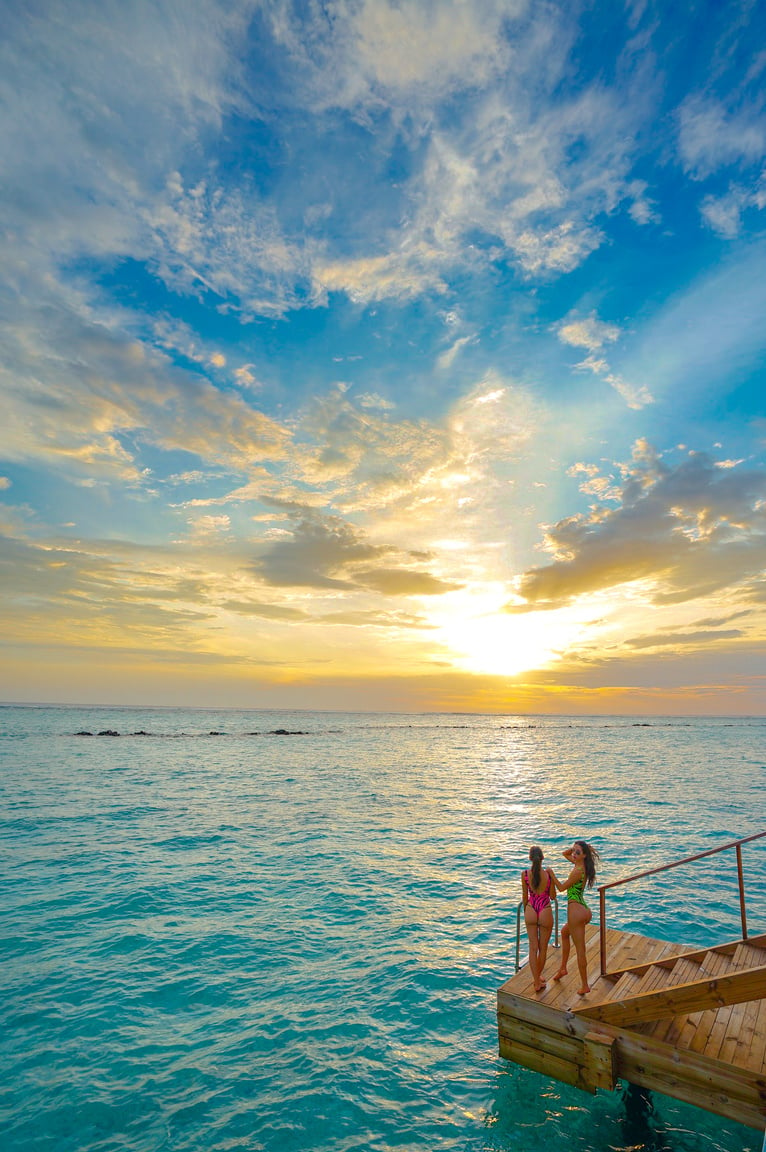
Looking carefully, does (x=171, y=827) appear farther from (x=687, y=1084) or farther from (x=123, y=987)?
(x=687, y=1084)

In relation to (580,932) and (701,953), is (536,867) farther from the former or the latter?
(701,953)

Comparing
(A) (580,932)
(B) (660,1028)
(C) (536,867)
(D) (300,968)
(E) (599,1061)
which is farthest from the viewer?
(D) (300,968)

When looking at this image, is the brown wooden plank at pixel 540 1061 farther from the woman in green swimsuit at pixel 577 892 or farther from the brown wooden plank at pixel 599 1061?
the woman in green swimsuit at pixel 577 892

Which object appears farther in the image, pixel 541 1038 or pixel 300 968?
pixel 300 968

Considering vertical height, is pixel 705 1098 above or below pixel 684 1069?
below

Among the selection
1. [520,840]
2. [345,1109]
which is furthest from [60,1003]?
[520,840]

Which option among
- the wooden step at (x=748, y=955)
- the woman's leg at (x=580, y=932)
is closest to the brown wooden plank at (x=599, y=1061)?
the woman's leg at (x=580, y=932)

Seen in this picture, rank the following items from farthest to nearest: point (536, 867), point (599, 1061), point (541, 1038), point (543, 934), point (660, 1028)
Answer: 1. point (536, 867)
2. point (543, 934)
3. point (541, 1038)
4. point (660, 1028)
5. point (599, 1061)

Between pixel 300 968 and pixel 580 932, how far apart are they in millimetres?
8500

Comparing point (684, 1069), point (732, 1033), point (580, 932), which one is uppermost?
point (580, 932)

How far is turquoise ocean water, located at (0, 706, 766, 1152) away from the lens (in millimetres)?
8867

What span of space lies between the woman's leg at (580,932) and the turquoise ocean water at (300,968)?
5.99 feet

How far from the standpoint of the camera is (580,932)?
9570 mm

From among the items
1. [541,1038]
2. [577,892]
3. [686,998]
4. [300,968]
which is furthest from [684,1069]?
[300,968]
